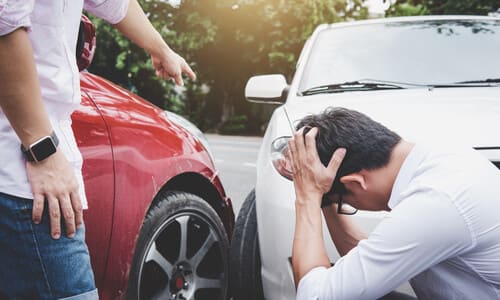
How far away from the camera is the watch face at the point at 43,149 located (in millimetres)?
1183

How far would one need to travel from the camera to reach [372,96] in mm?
2746

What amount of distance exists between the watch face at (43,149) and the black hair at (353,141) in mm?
738

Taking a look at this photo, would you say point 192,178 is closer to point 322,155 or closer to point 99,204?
point 99,204

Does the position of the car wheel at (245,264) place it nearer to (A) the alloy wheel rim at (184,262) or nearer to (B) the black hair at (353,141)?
(A) the alloy wheel rim at (184,262)

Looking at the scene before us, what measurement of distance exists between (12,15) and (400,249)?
40.1 inches

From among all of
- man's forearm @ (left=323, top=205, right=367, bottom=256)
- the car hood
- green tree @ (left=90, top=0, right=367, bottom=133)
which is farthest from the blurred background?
man's forearm @ (left=323, top=205, right=367, bottom=256)

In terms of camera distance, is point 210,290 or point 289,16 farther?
point 289,16

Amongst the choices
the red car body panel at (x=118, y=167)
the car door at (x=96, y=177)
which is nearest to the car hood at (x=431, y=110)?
the red car body panel at (x=118, y=167)

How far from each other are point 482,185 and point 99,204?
1250 mm

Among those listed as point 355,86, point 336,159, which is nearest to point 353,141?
point 336,159

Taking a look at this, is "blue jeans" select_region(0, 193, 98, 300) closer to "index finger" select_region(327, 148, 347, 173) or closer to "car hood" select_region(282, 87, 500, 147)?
"index finger" select_region(327, 148, 347, 173)

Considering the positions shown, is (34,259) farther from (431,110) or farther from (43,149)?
(431,110)

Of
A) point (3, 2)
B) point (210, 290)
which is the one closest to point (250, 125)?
point (210, 290)

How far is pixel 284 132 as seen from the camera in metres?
2.57
